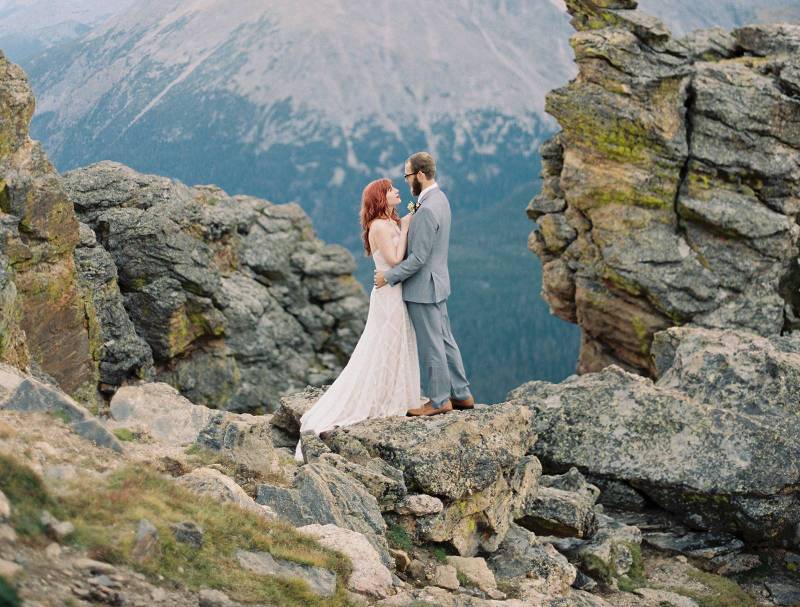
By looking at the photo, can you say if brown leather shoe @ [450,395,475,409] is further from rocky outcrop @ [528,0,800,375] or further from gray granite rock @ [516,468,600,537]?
rocky outcrop @ [528,0,800,375]

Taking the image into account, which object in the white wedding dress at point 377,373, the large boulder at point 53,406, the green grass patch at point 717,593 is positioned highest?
the large boulder at point 53,406

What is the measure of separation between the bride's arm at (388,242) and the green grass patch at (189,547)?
6661 mm

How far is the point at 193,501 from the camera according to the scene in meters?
13.2

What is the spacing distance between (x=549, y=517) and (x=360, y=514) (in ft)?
21.5

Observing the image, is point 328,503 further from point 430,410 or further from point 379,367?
point 430,410

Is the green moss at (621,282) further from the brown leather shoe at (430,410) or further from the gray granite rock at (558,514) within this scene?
the brown leather shoe at (430,410)

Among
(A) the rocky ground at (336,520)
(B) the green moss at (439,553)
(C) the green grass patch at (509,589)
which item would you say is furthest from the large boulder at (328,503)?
(C) the green grass patch at (509,589)

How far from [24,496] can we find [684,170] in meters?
48.5

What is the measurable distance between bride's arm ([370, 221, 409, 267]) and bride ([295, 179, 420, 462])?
0.07 feet

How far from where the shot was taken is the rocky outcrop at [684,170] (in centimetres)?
5088

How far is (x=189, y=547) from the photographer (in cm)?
1177

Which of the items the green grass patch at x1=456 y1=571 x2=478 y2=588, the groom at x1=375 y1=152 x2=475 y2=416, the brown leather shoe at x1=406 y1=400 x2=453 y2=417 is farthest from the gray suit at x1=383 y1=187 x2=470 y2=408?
the green grass patch at x1=456 y1=571 x2=478 y2=588

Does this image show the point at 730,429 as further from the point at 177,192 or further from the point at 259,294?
the point at 259,294

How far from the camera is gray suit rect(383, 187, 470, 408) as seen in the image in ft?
60.1
